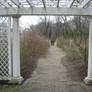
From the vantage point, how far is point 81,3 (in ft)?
11.8

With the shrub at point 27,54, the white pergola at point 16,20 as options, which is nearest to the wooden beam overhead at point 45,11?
the white pergola at point 16,20

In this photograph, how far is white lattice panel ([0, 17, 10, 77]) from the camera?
12.9ft

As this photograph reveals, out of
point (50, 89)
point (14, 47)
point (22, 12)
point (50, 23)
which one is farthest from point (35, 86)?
point (50, 23)

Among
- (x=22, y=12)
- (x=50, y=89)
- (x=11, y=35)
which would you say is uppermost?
(x=22, y=12)

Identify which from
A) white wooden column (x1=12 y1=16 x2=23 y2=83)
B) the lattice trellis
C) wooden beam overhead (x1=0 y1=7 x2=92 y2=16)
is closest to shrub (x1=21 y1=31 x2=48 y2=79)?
white wooden column (x1=12 y1=16 x2=23 y2=83)

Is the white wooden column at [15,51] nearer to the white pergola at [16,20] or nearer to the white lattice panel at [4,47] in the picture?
the white pergola at [16,20]

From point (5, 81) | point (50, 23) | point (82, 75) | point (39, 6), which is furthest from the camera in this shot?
point (50, 23)

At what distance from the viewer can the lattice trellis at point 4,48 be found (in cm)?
393

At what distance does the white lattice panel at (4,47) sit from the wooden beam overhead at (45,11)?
29 centimetres

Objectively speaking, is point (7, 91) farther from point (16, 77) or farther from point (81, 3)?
point (81, 3)

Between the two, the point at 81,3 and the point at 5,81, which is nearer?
the point at 81,3

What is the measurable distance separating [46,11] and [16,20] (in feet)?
3.12

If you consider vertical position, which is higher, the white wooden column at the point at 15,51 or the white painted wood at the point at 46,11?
the white painted wood at the point at 46,11

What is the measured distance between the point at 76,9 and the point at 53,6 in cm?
67
